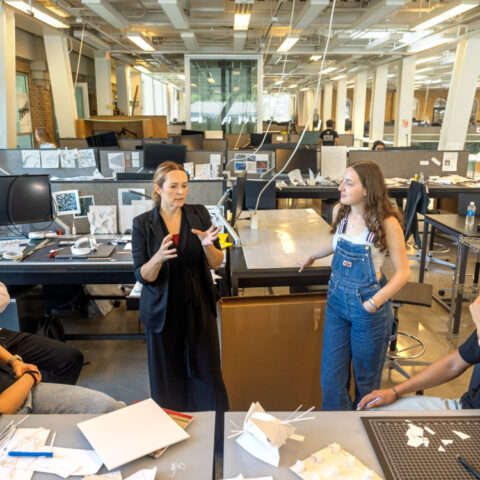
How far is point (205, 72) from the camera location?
35.9 feet

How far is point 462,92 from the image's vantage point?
24.8 feet

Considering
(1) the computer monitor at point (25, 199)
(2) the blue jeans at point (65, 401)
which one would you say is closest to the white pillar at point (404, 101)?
(1) the computer monitor at point (25, 199)

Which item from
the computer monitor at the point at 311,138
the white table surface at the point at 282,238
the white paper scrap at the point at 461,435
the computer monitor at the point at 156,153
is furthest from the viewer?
the computer monitor at the point at 311,138

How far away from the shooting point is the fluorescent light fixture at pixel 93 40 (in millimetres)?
8499

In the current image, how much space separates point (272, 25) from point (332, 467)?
8.35 metres

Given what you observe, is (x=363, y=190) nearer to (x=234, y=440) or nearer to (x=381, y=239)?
(x=381, y=239)

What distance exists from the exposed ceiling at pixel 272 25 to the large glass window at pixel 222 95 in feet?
1.43

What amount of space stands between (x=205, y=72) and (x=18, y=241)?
9025 mm

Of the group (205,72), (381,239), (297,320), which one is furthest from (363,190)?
(205,72)

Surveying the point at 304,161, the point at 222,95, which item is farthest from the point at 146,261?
the point at 222,95

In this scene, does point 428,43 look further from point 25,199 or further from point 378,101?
point 25,199

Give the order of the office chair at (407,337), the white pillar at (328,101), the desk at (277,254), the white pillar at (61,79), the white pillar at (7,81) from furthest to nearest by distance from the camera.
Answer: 1. the white pillar at (328,101)
2. the white pillar at (61,79)
3. the white pillar at (7,81)
4. the office chair at (407,337)
5. the desk at (277,254)

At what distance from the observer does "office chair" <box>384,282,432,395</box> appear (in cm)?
251

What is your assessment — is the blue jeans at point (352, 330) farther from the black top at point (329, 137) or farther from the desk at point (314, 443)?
the black top at point (329, 137)
